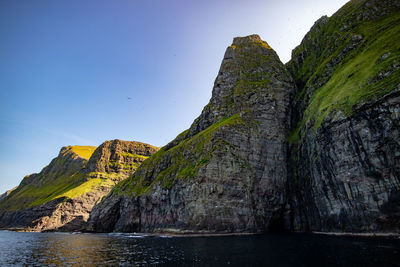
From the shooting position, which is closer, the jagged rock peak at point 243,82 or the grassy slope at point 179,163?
the grassy slope at point 179,163

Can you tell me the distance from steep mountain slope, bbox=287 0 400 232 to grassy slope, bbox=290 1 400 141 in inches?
7.9

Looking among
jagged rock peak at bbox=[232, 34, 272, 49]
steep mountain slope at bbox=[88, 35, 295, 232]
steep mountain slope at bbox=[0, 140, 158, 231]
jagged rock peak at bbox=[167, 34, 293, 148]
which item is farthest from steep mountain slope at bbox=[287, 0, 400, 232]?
steep mountain slope at bbox=[0, 140, 158, 231]

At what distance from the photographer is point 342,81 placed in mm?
65188

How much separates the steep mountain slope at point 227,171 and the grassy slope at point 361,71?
1297 cm

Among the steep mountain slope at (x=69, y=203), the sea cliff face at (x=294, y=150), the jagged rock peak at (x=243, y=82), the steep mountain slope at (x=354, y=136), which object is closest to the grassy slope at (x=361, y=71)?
the steep mountain slope at (x=354, y=136)

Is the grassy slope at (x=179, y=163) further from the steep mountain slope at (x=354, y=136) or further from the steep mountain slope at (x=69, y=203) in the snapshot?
the steep mountain slope at (x=69, y=203)

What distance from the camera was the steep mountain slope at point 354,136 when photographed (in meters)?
45.7

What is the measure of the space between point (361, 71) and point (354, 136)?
64.0ft

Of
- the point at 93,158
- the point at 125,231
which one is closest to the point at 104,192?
the point at 93,158

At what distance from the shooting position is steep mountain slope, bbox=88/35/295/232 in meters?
70.4

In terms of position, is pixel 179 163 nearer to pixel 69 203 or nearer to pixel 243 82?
pixel 243 82

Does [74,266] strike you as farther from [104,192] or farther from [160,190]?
[104,192]

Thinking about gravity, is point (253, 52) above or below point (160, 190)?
above

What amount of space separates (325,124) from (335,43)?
47.3m
